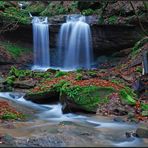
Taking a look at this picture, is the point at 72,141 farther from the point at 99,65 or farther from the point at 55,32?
the point at 55,32

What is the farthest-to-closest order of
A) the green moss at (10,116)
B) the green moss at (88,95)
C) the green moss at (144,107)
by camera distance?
the green moss at (88,95) < the green moss at (144,107) < the green moss at (10,116)

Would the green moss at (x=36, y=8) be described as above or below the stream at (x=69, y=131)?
above

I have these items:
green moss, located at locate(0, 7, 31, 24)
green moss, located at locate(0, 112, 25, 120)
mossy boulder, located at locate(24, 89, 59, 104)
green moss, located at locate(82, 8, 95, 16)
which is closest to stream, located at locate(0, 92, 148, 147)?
green moss, located at locate(0, 112, 25, 120)

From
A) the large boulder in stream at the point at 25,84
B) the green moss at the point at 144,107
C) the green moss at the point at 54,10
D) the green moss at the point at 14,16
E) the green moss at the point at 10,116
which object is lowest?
the green moss at the point at 10,116

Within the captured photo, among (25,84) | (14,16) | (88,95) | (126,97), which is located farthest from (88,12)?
(88,95)

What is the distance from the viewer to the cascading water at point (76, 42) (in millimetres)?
22609

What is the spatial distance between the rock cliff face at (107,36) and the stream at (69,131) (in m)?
10.0

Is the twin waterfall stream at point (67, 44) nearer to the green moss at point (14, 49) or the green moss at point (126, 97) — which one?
the green moss at point (14, 49)

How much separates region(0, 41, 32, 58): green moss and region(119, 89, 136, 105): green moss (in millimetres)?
11582

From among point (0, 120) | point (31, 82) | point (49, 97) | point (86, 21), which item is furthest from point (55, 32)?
point (0, 120)

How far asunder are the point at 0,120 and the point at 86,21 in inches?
516

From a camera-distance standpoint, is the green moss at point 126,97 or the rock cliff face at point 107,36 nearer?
the green moss at point 126,97

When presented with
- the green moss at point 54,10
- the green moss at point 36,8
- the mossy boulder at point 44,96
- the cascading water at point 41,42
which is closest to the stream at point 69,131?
the mossy boulder at point 44,96

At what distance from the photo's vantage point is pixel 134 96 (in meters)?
12.8
